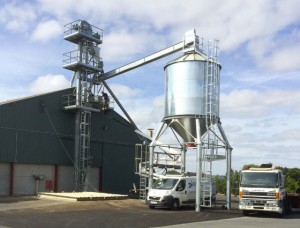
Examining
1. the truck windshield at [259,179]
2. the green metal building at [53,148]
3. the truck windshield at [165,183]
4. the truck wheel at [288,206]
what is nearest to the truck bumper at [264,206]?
the truck windshield at [259,179]

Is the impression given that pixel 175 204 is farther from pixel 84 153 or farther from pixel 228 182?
pixel 84 153

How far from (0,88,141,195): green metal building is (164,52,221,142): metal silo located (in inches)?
436

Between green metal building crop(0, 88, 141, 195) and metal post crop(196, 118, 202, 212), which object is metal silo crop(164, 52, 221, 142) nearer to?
metal post crop(196, 118, 202, 212)

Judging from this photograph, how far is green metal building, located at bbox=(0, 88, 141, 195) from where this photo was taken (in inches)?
1310

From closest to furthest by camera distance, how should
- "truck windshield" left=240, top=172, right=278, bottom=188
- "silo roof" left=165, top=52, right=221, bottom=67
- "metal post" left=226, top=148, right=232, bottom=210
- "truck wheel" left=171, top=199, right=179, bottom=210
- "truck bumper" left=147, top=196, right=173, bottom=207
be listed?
"truck windshield" left=240, top=172, right=278, bottom=188, "truck bumper" left=147, top=196, right=173, bottom=207, "truck wheel" left=171, top=199, right=179, bottom=210, "metal post" left=226, top=148, right=232, bottom=210, "silo roof" left=165, top=52, right=221, bottom=67

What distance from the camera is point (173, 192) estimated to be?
27.5 metres

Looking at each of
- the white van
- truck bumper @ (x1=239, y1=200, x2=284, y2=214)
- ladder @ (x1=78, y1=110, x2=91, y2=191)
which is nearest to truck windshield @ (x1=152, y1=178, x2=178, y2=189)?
the white van

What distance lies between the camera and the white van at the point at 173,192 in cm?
2695

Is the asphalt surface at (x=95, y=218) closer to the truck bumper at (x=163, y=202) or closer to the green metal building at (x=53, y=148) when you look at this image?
the truck bumper at (x=163, y=202)

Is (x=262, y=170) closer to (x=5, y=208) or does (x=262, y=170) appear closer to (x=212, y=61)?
(x=212, y=61)

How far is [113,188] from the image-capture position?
134 feet

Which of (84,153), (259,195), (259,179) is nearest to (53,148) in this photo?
(84,153)

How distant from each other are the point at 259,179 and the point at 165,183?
6331mm

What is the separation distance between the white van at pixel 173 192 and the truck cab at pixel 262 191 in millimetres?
4399
